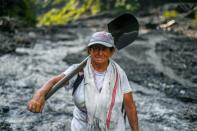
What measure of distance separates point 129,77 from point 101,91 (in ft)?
25.3

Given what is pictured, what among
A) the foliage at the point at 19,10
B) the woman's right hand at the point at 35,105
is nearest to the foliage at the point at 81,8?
the foliage at the point at 19,10

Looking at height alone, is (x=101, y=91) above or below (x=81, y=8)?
below

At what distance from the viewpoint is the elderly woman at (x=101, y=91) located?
3123 mm

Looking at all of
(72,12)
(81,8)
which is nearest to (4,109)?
(81,8)

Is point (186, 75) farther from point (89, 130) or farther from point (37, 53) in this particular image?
point (89, 130)

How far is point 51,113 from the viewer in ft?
24.1

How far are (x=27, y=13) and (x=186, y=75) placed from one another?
18.0 metres

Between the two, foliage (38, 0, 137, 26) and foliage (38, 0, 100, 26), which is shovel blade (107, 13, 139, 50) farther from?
foliage (38, 0, 100, 26)

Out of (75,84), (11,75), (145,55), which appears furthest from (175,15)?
(75,84)

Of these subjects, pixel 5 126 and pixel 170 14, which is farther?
pixel 170 14

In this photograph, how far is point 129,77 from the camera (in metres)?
10.8

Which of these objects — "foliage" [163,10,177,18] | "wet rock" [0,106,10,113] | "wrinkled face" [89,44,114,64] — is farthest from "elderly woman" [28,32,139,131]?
"foliage" [163,10,177,18]

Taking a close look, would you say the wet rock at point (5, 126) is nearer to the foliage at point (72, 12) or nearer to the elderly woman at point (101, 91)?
the elderly woman at point (101, 91)

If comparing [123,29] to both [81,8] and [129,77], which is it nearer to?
[129,77]
